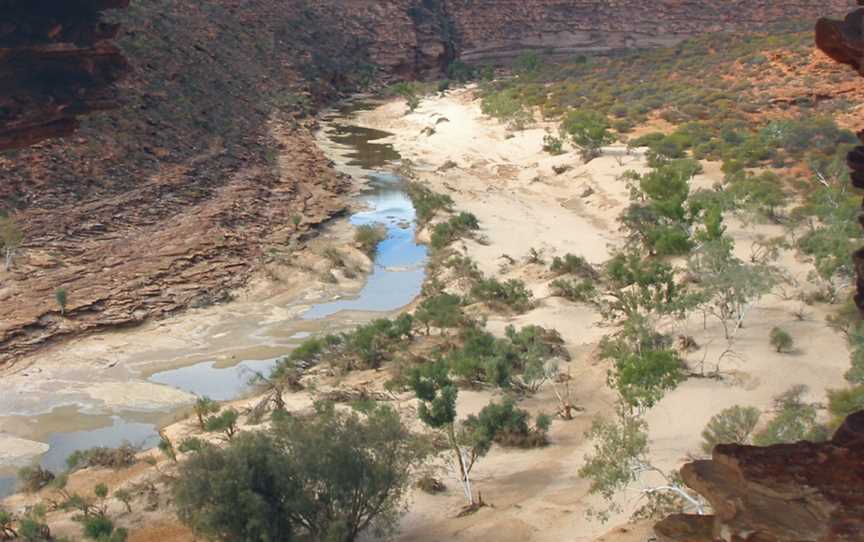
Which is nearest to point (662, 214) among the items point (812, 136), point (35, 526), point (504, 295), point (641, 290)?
point (504, 295)

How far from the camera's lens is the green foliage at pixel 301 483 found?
10.6m

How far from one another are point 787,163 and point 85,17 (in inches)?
1030

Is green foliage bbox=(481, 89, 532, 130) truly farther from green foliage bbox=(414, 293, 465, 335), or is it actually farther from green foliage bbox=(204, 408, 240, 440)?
green foliage bbox=(204, 408, 240, 440)

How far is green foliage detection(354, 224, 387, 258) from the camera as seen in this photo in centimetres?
2751

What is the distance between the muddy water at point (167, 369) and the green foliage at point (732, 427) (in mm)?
8858

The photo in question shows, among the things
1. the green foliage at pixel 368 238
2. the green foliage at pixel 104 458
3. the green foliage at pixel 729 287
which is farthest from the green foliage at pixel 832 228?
the green foliage at pixel 104 458

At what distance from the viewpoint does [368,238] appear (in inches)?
1101

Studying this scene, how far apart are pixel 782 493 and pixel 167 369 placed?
15.1 meters

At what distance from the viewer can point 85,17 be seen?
10016 millimetres

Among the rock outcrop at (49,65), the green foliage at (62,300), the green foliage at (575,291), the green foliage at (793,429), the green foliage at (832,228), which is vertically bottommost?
the green foliage at (575,291)

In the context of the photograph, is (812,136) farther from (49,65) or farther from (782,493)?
(782,493)

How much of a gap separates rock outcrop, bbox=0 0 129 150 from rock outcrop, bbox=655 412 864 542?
727cm

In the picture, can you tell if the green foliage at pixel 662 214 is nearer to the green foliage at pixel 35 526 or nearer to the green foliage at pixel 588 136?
the green foliage at pixel 588 136

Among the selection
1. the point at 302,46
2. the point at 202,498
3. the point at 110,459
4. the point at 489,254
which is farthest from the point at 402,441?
the point at 302,46
